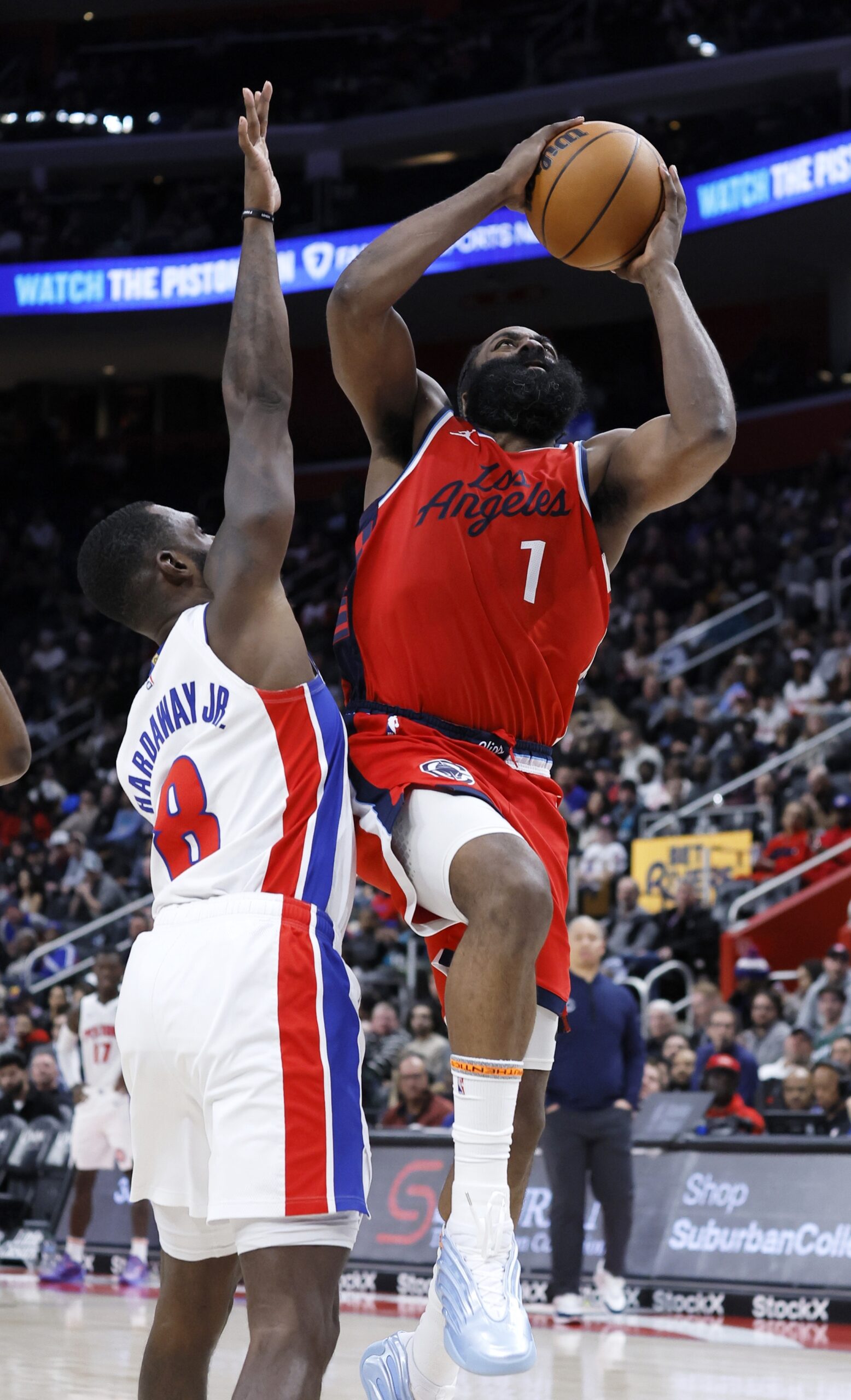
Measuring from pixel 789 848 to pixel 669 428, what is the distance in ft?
34.6

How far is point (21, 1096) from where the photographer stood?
13.6m

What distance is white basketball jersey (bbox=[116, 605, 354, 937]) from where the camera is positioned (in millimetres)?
3506

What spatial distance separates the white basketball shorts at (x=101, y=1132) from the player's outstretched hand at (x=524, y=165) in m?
8.82

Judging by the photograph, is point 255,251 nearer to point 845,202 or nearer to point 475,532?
point 475,532

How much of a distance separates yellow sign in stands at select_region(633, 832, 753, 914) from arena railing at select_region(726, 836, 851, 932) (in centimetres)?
30

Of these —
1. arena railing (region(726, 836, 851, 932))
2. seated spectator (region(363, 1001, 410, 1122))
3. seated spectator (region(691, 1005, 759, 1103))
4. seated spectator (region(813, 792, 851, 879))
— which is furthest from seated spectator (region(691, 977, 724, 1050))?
seated spectator (region(813, 792, 851, 879))

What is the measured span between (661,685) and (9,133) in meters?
13.4

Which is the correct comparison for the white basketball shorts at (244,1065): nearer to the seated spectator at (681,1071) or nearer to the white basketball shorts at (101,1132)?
the seated spectator at (681,1071)

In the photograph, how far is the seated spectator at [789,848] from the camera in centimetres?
1409

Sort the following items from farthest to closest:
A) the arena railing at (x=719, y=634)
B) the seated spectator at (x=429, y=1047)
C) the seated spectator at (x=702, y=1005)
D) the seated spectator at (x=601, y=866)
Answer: the arena railing at (x=719, y=634), the seated spectator at (x=601, y=866), the seated spectator at (x=429, y=1047), the seated spectator at (x=702, y=1005)

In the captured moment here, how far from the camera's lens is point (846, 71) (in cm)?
1991

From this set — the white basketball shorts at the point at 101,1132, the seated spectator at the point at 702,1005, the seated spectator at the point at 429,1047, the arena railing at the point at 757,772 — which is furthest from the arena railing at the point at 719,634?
the white basketball shorts at the point at 101,1132

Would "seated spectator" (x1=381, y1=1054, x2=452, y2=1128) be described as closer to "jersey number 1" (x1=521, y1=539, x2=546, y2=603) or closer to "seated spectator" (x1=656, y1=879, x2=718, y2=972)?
"seated spectator" (x1=656, y1=879, x2=718, y2=972)

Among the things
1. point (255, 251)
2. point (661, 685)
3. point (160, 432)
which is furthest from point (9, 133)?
point (255, 251)
